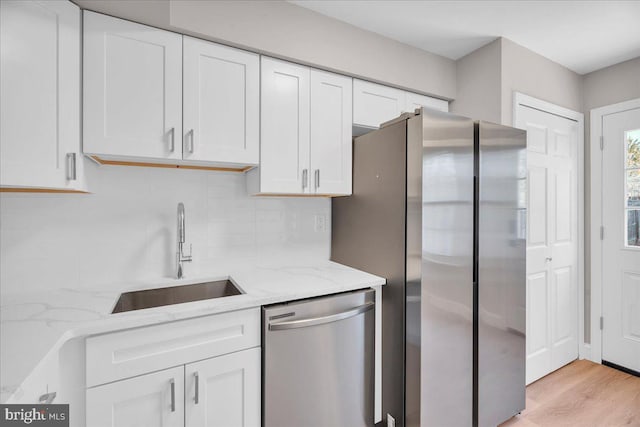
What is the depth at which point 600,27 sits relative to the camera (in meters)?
1.96

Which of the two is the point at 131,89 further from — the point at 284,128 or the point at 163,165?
the point at 284,128

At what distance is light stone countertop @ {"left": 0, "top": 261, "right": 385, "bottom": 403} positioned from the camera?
895 millimetres

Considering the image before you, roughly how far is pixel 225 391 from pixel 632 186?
3.20 m

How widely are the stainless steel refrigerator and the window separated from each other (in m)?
1.30

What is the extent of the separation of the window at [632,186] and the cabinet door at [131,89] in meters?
3.25

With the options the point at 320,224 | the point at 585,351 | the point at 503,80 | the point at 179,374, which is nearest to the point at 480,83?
the point at 503,80

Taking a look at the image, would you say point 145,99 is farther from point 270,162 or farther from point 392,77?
point 392,77

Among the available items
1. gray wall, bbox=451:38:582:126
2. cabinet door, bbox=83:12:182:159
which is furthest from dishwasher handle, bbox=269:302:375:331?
gray wall, bbox=451:38:582:126

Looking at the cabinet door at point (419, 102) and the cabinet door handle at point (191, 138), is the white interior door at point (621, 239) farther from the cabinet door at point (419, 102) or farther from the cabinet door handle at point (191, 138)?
the cabinet door handle at point (191, 138)

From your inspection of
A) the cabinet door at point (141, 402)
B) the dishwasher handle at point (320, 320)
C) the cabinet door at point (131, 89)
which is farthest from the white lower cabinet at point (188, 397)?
the cabinet door at point (131, 89)

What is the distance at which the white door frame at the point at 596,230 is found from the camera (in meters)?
2.51

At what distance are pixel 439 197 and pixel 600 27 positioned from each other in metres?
1.72

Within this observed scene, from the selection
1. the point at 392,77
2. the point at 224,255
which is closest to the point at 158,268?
the point at 224,255

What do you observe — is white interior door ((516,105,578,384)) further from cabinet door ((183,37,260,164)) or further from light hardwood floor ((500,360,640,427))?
cabinet door ((183,37,260,164))
